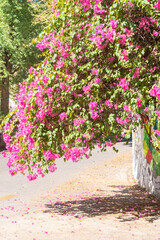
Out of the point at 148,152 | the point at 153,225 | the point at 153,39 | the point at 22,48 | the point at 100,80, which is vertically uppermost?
the point at 22,48

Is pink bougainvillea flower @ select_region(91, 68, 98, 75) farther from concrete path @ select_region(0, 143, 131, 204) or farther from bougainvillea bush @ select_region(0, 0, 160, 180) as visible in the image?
concrete path @ select_region(0, 143, 131, 204)

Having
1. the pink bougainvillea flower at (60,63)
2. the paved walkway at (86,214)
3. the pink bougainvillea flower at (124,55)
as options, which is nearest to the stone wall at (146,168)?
the paved walkway at (86,214)

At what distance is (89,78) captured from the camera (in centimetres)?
760

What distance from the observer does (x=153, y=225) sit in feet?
27.0

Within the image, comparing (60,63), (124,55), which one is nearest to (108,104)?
(124,55)

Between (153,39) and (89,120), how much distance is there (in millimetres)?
2057

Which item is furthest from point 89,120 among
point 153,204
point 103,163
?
point 103,163

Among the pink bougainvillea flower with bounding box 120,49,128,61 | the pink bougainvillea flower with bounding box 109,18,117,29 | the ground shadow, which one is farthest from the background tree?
the pink bougainvillea flower with bounding box 120,49,128,61

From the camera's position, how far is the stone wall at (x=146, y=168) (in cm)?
1084

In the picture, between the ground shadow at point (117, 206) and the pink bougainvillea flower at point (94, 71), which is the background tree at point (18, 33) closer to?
the ground shadow at point (117, 206)

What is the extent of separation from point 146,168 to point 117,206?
2300 millimetres

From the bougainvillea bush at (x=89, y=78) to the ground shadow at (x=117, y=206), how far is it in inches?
76.3

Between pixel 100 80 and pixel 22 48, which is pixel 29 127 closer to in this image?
pixel 100 80

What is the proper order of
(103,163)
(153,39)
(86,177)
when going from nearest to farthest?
1. (153,39)
2. (86,177)
3. (103,163)
